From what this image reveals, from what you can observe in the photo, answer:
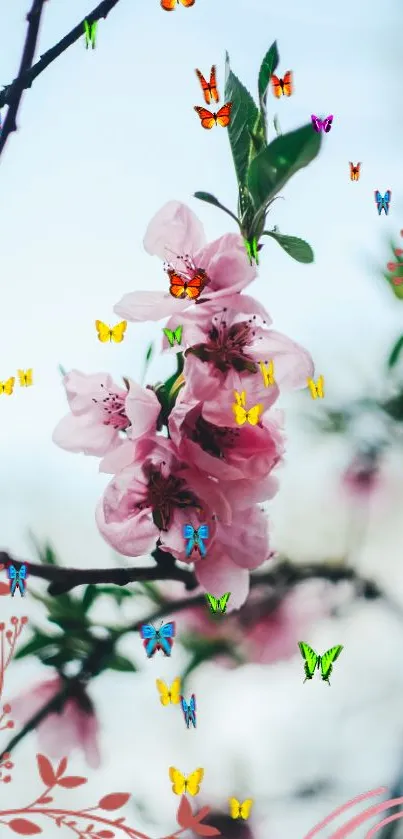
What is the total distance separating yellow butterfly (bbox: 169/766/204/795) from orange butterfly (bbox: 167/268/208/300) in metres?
0.41

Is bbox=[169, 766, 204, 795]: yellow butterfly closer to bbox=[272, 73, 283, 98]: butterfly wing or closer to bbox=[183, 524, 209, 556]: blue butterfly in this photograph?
bbox=[183, 524, 209, 556]: blue butterfly

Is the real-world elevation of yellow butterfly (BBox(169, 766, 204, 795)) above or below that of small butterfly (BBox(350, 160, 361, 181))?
below

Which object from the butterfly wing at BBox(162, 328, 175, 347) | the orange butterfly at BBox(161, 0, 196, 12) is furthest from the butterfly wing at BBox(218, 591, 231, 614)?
the orange butterfly at BBox(161, 0, 196, 12)

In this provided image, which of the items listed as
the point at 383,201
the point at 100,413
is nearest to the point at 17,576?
the point at 100,413

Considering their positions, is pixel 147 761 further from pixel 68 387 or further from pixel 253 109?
pixel 253 109

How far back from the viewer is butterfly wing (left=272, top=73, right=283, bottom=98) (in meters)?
0.85

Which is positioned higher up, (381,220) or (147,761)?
(381,220)

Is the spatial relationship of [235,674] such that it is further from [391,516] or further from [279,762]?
[391,516]

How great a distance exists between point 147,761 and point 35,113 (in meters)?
0.61

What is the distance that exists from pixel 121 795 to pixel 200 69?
0.67 metres

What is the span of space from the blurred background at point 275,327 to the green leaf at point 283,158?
45 mm

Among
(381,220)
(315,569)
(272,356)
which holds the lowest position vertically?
(315,569)

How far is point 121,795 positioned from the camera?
0.79m

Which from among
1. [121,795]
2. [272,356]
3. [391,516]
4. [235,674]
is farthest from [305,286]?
[121,795]
